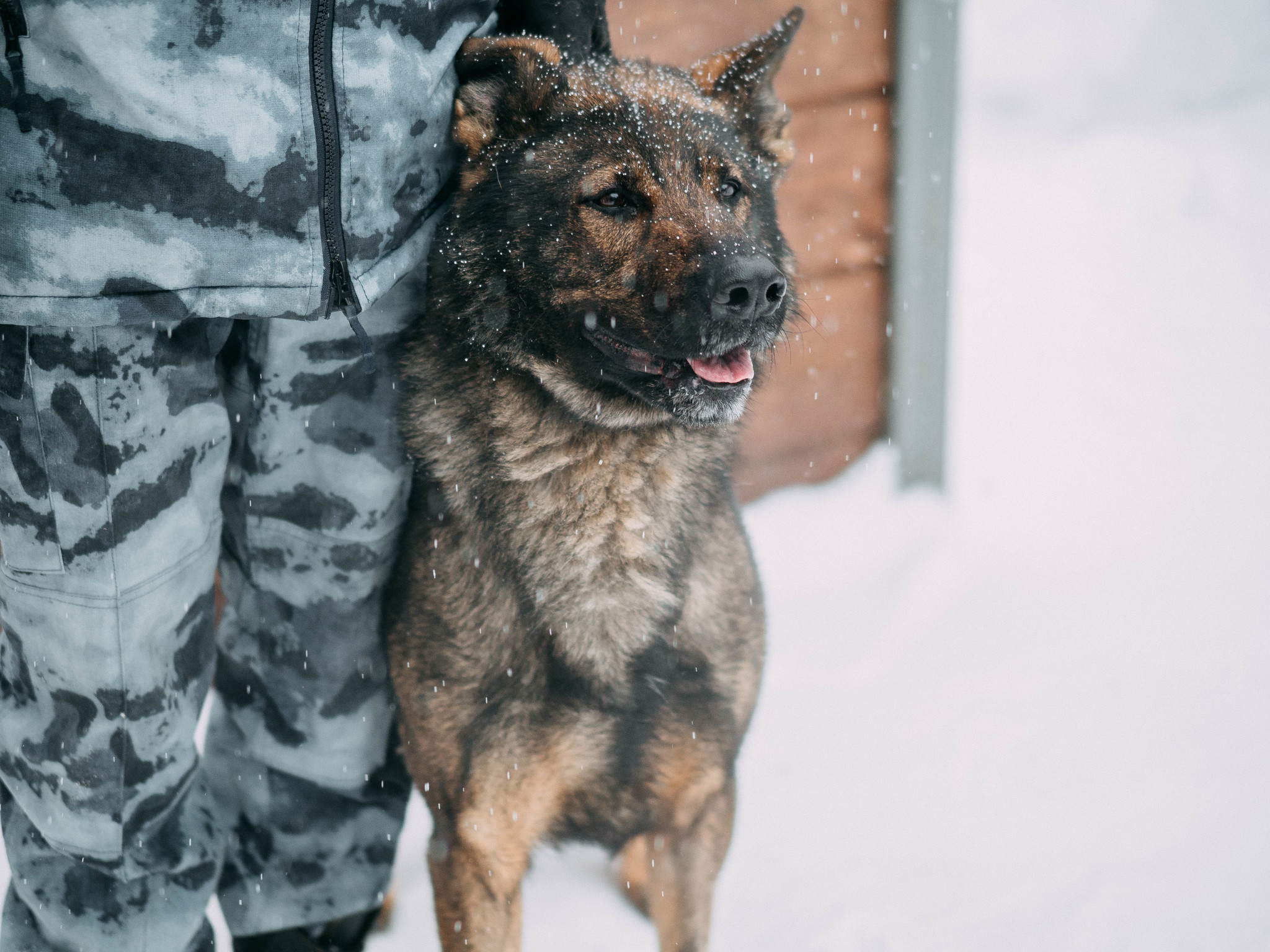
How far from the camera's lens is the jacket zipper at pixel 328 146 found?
1.13 metres

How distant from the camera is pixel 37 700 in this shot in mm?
1353

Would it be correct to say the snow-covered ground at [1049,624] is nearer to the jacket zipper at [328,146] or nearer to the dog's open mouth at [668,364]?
the dog's open mouth at [668,364]

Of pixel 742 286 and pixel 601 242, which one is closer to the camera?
pixel 742 286

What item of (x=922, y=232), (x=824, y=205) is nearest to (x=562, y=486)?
(x=824, y=205)

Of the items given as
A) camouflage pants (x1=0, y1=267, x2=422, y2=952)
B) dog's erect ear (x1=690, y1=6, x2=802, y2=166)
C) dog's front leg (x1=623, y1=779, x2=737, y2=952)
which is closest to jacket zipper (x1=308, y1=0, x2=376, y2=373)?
camouflage pants (x1=0, y1=267, x2=422, y2=952)

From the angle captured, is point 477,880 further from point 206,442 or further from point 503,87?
point 503,87

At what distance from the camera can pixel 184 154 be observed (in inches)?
43.8

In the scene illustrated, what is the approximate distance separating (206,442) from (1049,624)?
93.5 inches

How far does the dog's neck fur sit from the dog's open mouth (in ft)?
0.44

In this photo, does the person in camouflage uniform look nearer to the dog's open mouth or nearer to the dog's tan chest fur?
the dog's tan chest fur

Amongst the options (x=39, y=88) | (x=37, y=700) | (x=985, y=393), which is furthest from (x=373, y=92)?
(x=985, y=393)

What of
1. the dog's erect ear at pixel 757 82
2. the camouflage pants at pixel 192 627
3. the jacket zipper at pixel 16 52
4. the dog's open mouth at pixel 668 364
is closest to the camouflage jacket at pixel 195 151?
the jacket zipper at pixel 16 52

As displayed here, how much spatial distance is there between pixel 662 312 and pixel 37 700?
3.63ft

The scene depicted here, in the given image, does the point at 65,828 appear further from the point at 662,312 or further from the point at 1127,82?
the point at 1127,82
